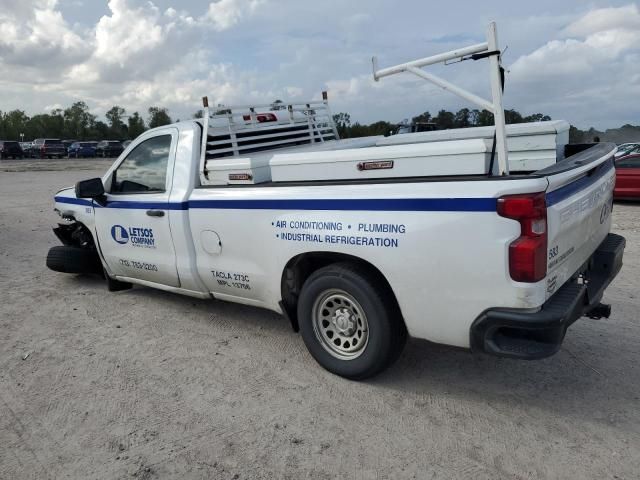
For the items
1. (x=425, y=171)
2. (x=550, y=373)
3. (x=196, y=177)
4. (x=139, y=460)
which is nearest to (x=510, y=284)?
(x=425, y=171)

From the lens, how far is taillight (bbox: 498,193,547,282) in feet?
9.08

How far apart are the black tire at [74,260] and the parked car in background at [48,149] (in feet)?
158

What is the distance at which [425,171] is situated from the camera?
334cm

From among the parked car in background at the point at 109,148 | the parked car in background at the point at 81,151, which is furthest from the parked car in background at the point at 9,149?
the parked car in background at the point at 109,148

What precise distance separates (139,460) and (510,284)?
90.1 inches

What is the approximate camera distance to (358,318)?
3680mm

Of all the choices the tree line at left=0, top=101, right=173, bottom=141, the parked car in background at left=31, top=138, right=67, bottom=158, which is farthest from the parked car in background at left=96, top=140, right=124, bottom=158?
the tree line at left=0, top=101, right=173, bottom=141

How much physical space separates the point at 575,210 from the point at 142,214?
12.0 ft

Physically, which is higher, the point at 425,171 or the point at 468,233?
the point at 425,171

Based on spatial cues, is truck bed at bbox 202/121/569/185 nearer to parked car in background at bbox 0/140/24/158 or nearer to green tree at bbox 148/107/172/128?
parked car in background at bbox 0/140/24/158

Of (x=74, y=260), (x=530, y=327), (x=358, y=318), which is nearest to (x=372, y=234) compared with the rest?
(x=358, y=318)

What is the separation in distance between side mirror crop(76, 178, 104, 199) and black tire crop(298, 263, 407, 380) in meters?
2.62

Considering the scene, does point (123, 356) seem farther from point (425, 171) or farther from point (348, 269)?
point (425, 171)

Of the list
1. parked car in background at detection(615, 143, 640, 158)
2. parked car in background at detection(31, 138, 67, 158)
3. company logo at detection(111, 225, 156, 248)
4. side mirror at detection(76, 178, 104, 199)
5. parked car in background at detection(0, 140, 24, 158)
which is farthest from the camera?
parked car in background at detection(31, 138, 67, 158)
